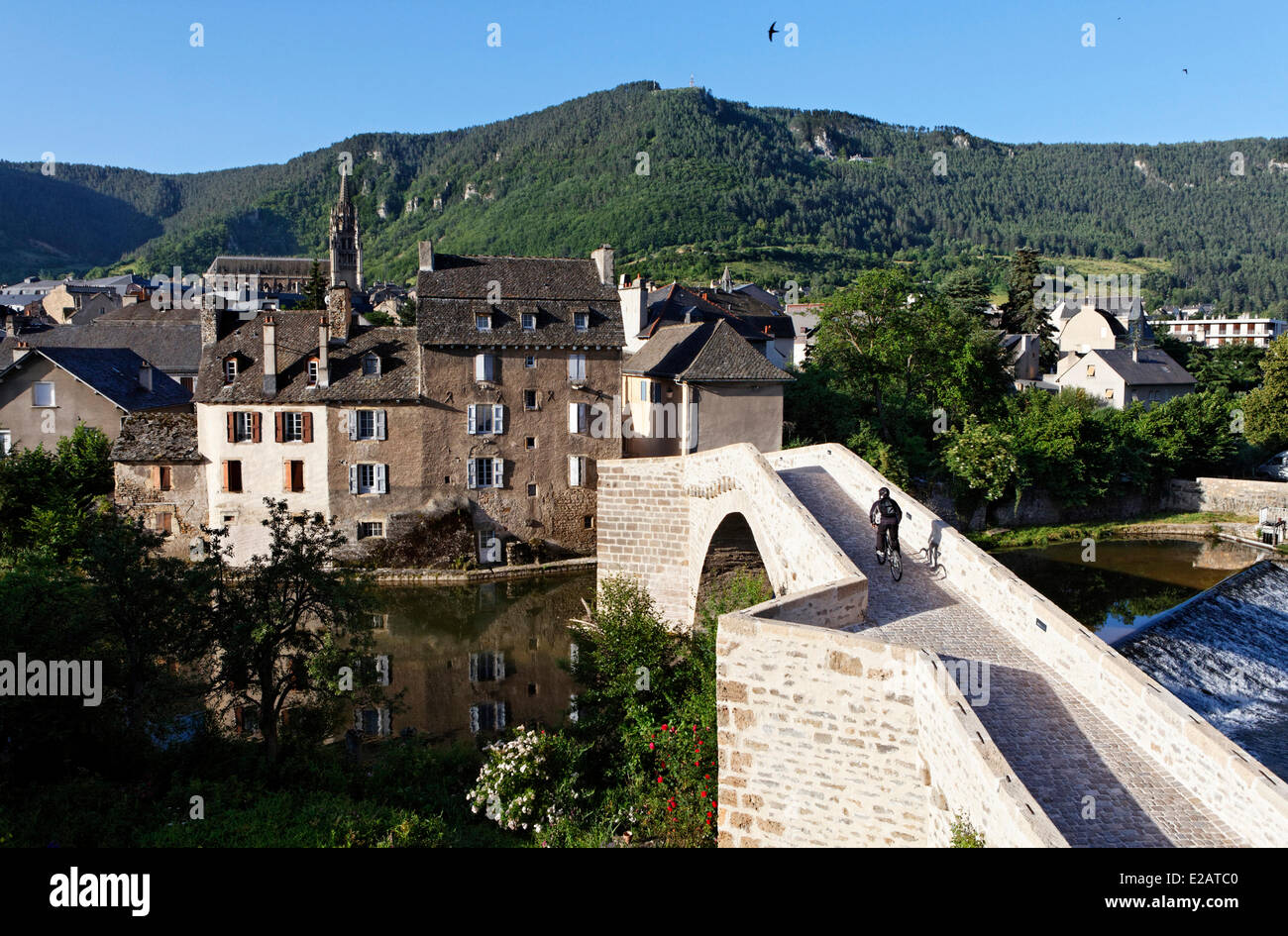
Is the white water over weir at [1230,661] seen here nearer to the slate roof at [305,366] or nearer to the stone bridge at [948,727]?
the stone bridge at [948,727]

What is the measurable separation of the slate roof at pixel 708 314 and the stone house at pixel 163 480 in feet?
75.9

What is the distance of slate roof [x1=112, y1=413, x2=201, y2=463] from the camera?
34531mm

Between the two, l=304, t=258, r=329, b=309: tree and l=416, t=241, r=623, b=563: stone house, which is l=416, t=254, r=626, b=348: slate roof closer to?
l=416, t=241, r=623, b=563: stone house

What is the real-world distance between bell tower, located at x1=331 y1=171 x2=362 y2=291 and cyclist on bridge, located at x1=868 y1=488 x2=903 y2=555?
11070 centimetres

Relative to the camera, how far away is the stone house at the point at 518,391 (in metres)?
35.5

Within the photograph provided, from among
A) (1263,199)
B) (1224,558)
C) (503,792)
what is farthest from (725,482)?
(1263,199)

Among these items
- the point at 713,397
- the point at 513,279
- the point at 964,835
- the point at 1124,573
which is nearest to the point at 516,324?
the point at 513,279

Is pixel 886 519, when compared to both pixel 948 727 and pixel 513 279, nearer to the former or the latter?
pixel 948 727

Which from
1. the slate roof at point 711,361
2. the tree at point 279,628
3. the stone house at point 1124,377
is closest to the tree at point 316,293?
the slate roof at point 711,361

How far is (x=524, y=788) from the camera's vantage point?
1667cm

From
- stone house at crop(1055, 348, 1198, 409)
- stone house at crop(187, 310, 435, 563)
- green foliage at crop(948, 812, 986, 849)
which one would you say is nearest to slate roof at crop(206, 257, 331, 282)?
stone house at crop(187, 310, 435, 563)
